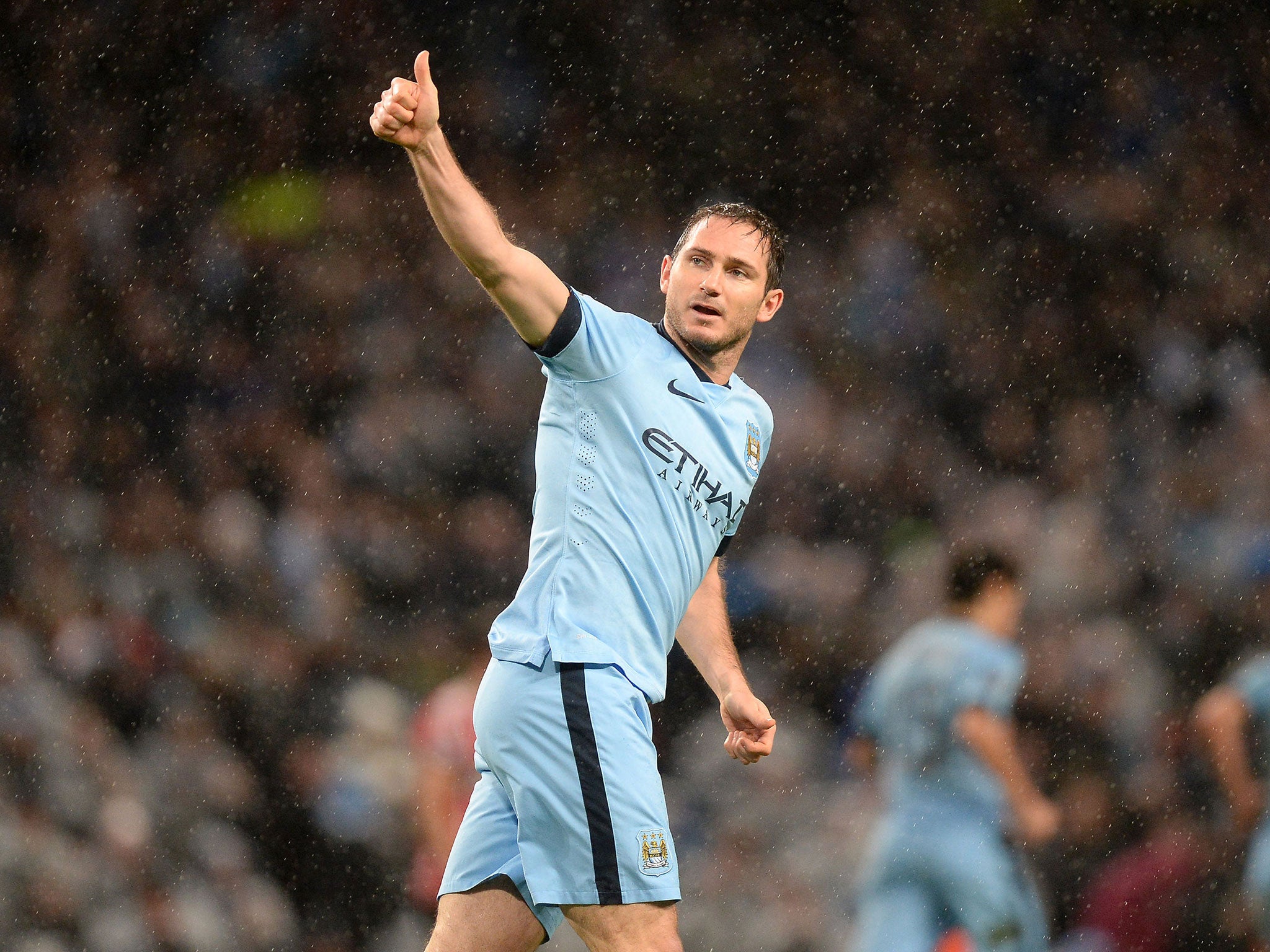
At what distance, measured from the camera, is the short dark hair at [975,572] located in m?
4.08

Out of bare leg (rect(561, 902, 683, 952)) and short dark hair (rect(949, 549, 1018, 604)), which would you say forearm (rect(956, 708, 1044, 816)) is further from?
bare leg (rect(561, 902, 683, 952))

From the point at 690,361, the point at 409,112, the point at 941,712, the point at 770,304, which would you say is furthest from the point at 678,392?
the point at 941,712

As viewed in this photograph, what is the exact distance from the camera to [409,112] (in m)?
1.50

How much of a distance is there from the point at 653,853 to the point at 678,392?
63 cm

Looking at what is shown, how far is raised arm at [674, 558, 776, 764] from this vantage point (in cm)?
183

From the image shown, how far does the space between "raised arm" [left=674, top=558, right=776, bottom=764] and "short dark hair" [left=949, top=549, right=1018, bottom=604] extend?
2.18 m

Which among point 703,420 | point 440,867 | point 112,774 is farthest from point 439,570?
point 703,420

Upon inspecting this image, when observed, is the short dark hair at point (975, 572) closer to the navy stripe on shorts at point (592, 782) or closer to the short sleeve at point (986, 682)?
the short sleeve at point (986, 682)

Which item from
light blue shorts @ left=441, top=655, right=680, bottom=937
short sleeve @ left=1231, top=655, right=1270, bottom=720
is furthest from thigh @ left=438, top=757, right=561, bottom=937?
short sleeve @ left=1231, top=655, right=1270, bottom=720

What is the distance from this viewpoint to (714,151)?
4895mm

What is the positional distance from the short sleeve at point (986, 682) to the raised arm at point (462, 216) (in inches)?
89.6

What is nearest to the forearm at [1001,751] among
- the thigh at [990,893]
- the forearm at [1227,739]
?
the thigh at [990,893]

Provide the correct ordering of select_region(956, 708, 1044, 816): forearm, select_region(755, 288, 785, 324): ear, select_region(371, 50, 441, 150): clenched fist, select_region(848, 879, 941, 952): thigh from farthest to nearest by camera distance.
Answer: select_region(956, 708, 1044, 816): forearm < select_region(848, 879, 941, 952): thigh < select_region(755, 288, 785, 324): ear < select_region(371, 50, 441, 150): clenched fist

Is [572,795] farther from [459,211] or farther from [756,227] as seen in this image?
[756,227]
